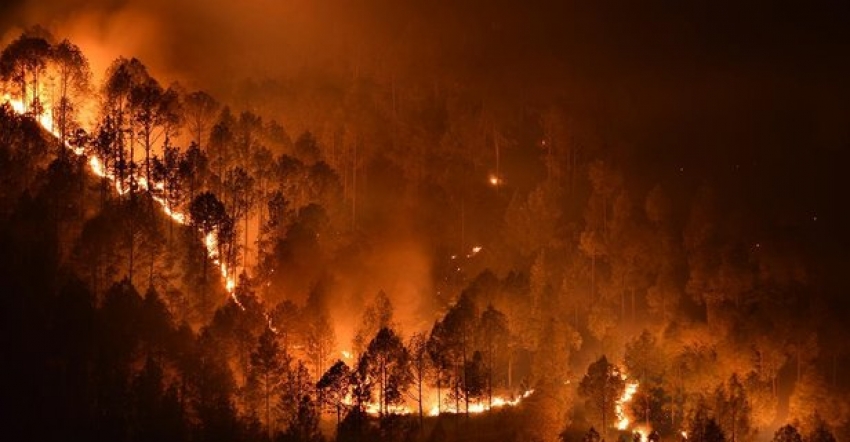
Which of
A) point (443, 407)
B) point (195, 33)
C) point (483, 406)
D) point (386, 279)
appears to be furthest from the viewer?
point (195, 33)

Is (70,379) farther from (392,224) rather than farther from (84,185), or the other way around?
(392,224)

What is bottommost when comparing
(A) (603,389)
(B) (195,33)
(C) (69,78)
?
(A) (603,389)

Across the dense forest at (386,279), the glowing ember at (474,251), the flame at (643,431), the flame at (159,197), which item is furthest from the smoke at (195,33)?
the flame at (643,431)

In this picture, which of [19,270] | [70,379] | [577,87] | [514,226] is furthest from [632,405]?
[577,87]

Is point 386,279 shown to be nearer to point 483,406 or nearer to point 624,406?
point 483,406

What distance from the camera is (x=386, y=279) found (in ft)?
289

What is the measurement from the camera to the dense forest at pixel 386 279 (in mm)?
68062

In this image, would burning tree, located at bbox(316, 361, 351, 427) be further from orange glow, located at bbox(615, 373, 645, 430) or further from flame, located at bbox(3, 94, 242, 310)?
orange glow, located at bbox(615, 373, 645, 430)

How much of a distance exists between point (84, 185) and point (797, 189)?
74470mm

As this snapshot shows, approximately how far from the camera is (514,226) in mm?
94375

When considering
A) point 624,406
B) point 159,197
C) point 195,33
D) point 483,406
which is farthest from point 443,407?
point 195,33

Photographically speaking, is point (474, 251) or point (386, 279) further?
point (474, 251)

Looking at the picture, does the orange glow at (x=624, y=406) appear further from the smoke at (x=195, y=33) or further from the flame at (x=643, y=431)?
the smoke at (x=195, y=33)

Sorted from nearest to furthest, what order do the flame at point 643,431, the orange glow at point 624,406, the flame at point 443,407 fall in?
the flame at point 443,407
the flame at point 643,431
the orange glow at point 624,406
